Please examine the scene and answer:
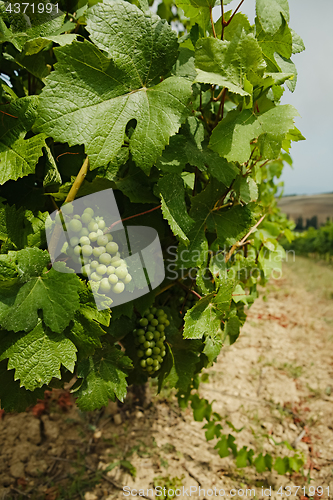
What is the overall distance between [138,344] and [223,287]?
1.14 ft

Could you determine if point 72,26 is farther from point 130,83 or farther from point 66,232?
point 66,232

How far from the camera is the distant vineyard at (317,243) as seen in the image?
809 cm

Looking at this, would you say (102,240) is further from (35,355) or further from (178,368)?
(178,368)

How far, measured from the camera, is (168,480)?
201 centimetres

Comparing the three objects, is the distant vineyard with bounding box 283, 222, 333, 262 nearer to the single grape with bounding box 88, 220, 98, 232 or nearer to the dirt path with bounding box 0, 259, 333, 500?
the dirt path with bounding box 0, 259, 333, 500

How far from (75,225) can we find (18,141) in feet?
0.82

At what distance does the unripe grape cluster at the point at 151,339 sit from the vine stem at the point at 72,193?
1.32ft

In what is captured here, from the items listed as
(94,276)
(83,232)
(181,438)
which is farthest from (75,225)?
(181,438)

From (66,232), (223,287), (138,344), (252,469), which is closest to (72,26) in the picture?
(66,232)

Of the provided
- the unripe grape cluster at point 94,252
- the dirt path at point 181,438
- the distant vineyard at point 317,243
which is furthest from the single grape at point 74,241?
the distant vineyard at point 317,243

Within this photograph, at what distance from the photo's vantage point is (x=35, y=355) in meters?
0.78

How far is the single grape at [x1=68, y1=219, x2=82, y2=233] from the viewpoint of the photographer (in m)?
0.82

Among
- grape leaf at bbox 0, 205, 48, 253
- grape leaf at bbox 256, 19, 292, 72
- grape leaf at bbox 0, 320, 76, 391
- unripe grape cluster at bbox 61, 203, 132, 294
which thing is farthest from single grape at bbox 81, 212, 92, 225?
grape leaf at bbox 256, 19, 292, 72

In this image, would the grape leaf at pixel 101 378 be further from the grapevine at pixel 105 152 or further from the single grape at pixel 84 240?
the single grape at pixel 84 240
